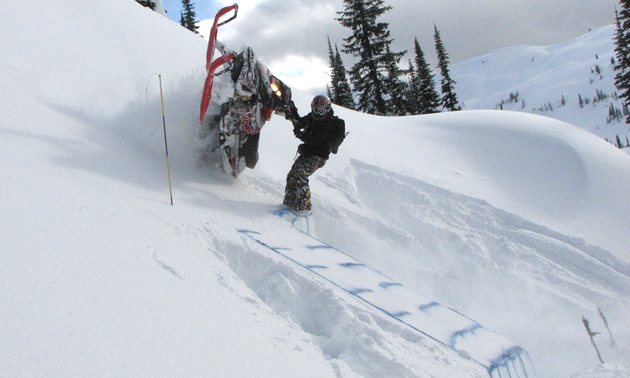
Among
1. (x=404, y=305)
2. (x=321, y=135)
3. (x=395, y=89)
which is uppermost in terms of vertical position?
(x=395, y=89)

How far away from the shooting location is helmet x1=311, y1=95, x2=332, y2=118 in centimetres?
537

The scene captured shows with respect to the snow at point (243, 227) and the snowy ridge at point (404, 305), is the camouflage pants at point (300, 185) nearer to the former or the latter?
the snow at point (243, 227)

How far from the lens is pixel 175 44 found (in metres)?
7.80

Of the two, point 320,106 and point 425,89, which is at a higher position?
point 425,89

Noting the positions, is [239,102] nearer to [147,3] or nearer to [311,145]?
[311,145]

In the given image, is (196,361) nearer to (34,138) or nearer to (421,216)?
(34,138)

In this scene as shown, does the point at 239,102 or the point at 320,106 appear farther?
the point at 320,106

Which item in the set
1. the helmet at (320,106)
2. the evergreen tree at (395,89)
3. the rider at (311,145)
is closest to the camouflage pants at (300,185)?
the rider at (311,145)

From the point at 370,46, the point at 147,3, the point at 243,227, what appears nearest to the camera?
the point at 243,227

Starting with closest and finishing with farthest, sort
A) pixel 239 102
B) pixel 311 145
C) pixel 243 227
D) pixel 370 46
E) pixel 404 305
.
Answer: pixel 404 305 → pixel 243 227 → pixel 239 102 → pixel 311 145 → pixel 370 46

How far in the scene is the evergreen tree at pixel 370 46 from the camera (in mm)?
25312

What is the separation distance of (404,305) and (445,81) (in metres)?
33.7

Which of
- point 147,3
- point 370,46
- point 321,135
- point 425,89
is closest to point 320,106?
point 321,135

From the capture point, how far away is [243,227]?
14.1 ft
